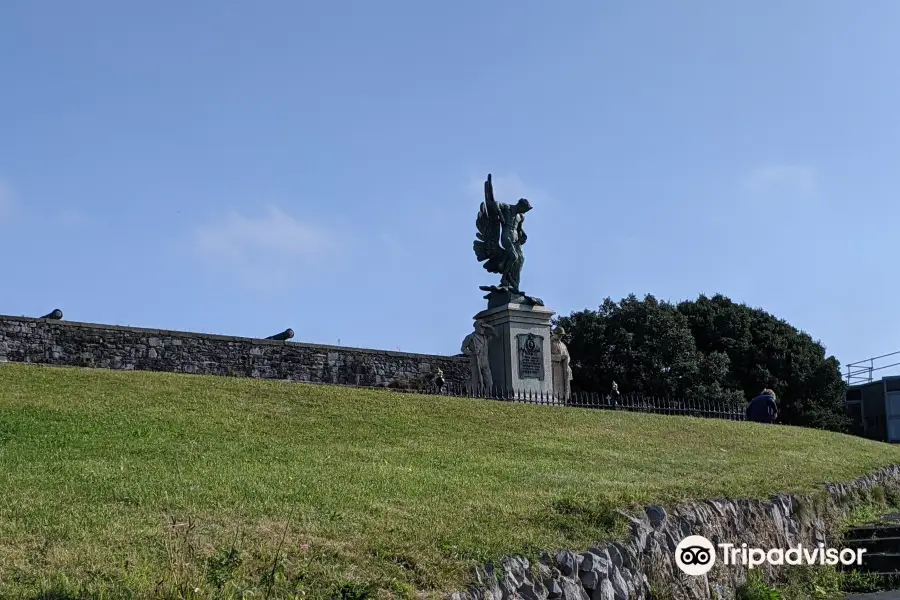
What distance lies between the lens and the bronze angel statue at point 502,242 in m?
23.2

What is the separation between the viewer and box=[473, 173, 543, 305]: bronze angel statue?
2319 centimetres

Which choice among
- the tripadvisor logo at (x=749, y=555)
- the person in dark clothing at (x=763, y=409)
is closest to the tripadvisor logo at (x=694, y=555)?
the tripadvisor logo at (x=749, y=555)

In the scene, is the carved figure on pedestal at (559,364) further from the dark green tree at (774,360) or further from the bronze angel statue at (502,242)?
the dark green tree at (774,360)

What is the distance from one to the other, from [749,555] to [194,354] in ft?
56.0

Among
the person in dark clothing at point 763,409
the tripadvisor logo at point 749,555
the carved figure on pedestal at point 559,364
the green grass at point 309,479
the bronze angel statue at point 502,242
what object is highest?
the bronze angel statue at point 502,242

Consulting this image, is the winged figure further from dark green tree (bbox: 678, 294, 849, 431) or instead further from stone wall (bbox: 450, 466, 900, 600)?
dark green tree (bbox: 678, 294, 849, 431)

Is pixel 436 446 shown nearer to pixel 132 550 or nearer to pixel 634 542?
pixel 634 542

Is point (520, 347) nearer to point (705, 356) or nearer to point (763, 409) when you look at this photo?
point (763, 409)

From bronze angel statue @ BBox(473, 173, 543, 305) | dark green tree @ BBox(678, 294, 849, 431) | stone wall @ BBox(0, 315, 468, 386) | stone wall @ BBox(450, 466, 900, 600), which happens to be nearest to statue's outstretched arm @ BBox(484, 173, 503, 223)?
bronze angel statue @ BBox(473, 173, 543, 305)

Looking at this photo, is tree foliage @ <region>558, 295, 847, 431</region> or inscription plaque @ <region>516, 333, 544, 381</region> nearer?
inscription plaque @ <region>516, 333, 544, 381</region>

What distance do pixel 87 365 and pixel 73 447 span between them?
Result: 1241 centimetres

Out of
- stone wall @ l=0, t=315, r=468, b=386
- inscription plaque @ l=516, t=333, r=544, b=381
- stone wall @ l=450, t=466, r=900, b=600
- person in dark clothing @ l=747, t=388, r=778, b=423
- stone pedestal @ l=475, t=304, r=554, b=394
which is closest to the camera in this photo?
stone wall @ l=450, t=466, r=900, b=600

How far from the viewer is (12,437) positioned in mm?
11164

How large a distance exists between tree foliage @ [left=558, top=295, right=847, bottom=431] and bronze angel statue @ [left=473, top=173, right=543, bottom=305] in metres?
15.9
